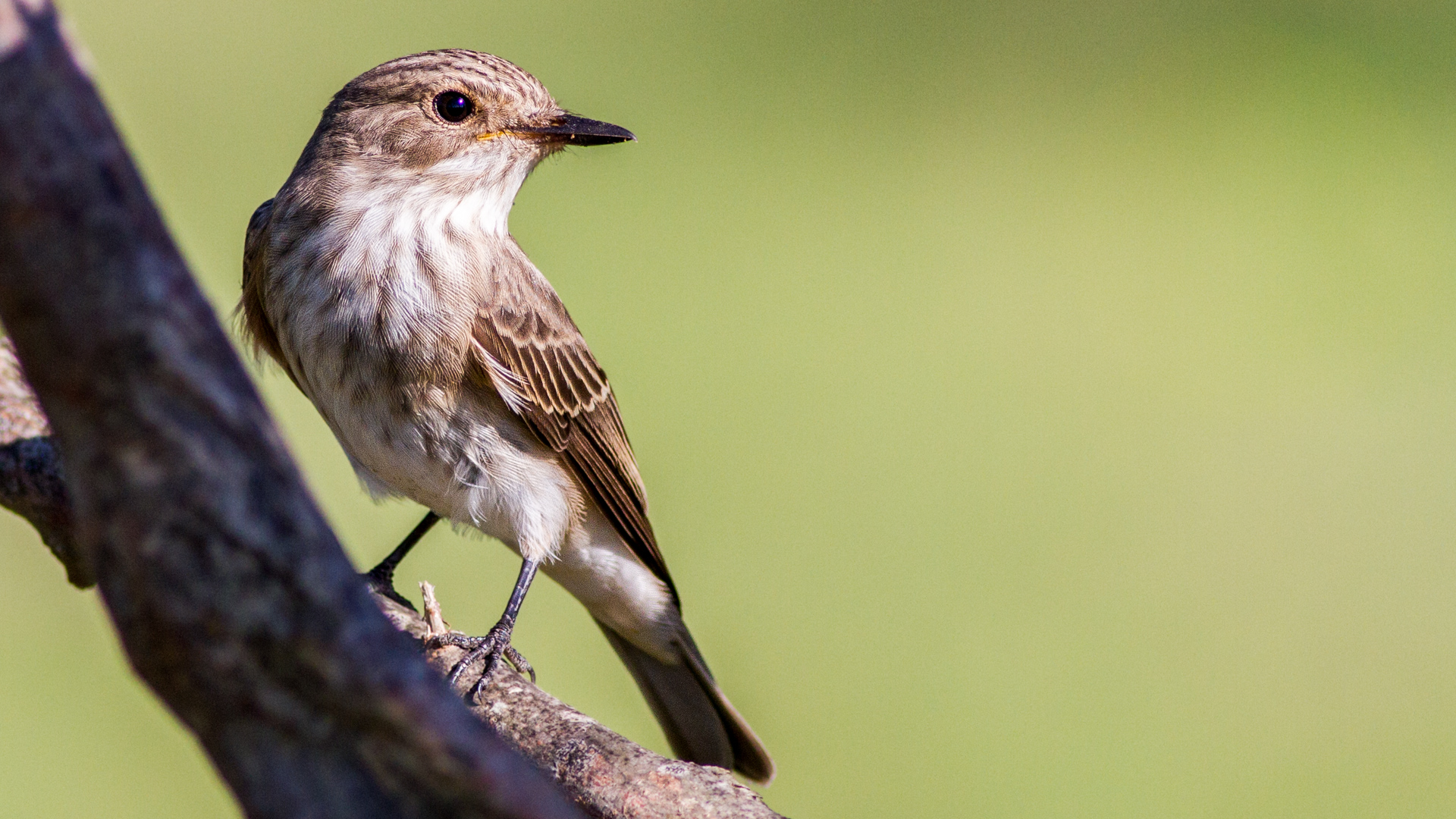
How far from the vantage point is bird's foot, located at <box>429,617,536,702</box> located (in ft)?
10.5

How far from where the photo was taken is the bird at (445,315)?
316 centimetres

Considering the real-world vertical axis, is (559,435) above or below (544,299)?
below

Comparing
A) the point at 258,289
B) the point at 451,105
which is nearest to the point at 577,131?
the point at 451,105

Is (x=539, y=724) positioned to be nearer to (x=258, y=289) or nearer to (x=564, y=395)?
(x=564, y=395)

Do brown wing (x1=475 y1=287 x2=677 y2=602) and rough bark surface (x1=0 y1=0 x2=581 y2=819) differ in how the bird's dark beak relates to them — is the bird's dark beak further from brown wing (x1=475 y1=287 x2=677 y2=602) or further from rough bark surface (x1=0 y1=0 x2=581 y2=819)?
rough bark surface (x1=0 y1=0 x2=581 y2=819)

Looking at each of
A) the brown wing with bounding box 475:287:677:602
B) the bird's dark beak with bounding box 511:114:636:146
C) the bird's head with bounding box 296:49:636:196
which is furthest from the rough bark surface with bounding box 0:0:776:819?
the bird's dark beak with bounding box 511:114:636:146

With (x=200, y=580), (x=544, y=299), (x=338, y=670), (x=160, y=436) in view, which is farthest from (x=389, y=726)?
(x=544, y=299)

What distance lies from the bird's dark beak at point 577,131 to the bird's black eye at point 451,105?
0.49ft

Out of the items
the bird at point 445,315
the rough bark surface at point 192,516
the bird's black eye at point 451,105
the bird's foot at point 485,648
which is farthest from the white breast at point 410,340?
the rough bark surface at point 192,516

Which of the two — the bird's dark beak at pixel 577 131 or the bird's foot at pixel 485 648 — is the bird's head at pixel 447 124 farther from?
the bird's foot at pixel 485 648

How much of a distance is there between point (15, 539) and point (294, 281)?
4174mm

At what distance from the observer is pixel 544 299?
3.61 meters

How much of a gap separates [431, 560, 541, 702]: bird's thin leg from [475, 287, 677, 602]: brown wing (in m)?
0.39

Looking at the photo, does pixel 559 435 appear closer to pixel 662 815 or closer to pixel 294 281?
pixel 294 281
